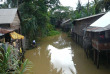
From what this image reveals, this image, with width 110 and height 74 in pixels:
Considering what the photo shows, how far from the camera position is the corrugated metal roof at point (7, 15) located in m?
9.25

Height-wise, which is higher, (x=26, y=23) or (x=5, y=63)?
(x=26, y=23)

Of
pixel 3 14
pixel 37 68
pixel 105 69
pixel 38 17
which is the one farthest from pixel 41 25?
pixel 105 69

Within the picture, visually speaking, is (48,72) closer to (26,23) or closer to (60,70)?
(60,70)

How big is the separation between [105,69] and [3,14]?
918cm

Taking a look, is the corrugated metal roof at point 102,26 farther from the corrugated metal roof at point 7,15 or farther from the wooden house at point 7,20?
the corrugated metal roof at point 7,15

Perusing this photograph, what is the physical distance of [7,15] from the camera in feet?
33.3

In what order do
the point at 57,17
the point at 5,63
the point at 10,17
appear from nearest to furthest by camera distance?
the point at 5,63, the point at 10,17, the point at 57,17

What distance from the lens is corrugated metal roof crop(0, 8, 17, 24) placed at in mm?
9255

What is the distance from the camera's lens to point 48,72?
8.26 meters

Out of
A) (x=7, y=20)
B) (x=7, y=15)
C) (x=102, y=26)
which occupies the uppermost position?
(x=7, y=15)

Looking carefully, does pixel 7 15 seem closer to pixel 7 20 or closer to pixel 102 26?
pixel 7 20

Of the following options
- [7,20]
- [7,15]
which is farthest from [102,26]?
[7,15]

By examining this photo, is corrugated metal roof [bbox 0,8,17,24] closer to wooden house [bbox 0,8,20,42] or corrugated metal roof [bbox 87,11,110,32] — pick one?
wooden house [bbox 0,8,20,42]

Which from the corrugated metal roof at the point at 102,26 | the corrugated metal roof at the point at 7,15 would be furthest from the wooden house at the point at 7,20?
the corrugated metal roof at the point at 102,26
